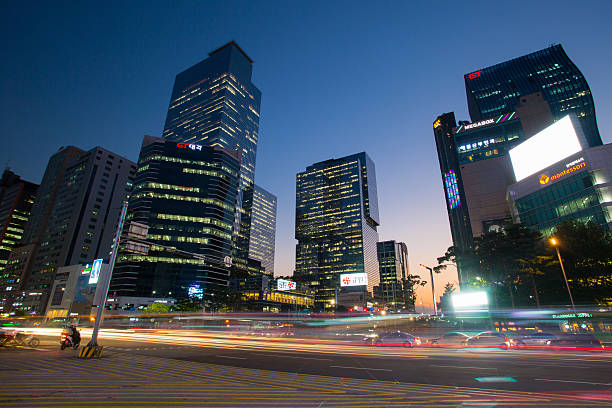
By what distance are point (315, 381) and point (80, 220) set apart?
18729cm

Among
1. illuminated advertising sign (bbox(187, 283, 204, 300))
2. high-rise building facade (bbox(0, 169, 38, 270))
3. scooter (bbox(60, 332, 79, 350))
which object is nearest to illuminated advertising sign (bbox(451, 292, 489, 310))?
scooter (bbox(60, 332, 79, 350))

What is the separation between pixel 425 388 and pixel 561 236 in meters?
50.4

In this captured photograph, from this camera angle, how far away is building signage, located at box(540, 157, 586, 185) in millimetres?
53428

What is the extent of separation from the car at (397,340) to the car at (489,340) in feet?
13.8

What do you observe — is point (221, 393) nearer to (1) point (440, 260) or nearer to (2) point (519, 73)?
(1) point (440, 260)

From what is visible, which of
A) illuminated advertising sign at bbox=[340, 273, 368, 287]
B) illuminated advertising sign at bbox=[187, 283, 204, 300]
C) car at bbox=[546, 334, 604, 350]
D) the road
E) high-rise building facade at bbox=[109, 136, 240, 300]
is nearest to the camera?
the road

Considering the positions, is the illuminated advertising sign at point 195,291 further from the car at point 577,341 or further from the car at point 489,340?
the car at point 577,341

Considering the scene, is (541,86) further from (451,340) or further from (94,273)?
(94,273)

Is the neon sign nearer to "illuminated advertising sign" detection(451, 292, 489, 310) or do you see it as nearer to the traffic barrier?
"illuminated advertising sign" detection(451, 292, 489, 310)

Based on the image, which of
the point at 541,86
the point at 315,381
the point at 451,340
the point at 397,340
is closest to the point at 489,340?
the point at 451,340

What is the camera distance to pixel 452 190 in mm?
161125

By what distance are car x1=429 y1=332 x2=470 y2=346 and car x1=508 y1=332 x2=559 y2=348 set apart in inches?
129

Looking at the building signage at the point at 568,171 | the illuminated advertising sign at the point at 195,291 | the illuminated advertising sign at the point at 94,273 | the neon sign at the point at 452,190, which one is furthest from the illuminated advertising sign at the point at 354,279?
the neon sign at the point at 452,190

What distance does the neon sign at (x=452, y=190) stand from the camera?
152 meters
